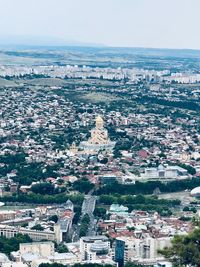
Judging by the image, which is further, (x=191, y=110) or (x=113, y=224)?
(x=191, y=110)

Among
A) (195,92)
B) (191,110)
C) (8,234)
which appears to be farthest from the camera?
(195,92)

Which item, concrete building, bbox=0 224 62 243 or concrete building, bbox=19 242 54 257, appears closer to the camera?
concrete building, bbox=19 242 54 257

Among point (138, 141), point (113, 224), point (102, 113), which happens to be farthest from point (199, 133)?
point (113, 224)

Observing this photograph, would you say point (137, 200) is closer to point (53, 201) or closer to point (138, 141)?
point (53, 201)

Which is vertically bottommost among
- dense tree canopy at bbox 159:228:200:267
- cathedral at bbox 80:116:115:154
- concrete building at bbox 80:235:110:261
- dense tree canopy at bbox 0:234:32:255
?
cathedral at bbox 80:116:115:154

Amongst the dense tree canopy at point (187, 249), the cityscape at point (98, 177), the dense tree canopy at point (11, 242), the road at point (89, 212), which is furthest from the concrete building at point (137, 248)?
the dense tree canopy at point (187, 249)

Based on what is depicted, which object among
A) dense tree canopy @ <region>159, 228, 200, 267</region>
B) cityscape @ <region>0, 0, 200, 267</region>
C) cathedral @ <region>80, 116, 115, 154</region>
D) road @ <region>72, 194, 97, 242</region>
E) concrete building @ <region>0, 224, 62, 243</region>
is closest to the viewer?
dense tree canopy @ <region>159, 228, 200, 267</region>

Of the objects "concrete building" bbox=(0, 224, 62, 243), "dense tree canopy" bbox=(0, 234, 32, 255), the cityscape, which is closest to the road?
the cityscape

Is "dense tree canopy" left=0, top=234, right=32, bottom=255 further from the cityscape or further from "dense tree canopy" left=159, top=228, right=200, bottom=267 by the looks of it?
"dense tree canopy" left=159, top=228, right=200, bottom=267

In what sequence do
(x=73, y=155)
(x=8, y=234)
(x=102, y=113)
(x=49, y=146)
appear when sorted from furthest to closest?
(x=102, y=113)
(x=49, y=146)
(x=73, y=155)
(x=8, y=234)
